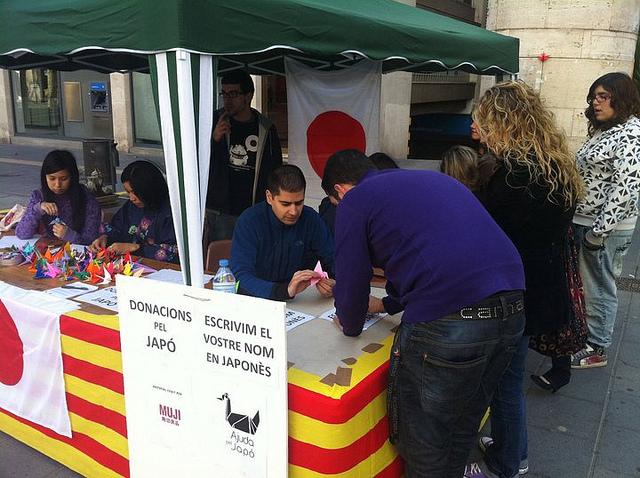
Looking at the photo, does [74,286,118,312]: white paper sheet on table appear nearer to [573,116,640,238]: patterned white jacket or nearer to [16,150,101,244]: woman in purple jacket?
[16,150,101,244]: woman in purple jacket

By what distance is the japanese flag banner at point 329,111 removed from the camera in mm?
4844

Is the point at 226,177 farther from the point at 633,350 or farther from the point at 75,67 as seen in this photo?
the point at 633,350

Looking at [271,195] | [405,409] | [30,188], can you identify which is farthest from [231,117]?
[30,188]

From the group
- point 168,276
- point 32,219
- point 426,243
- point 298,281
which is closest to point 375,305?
point 298,281

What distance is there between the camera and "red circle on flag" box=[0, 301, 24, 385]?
8.86ft

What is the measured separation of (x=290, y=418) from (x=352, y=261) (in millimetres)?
568

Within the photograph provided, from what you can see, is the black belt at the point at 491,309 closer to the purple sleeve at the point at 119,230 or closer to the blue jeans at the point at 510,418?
the blue jeans at the point at 510,418

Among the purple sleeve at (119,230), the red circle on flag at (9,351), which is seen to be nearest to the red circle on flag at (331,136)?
the purple sleeve at (119,230)

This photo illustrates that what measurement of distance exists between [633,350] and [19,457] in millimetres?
3860

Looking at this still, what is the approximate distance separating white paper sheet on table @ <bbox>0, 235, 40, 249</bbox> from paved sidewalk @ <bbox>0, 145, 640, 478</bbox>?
1168mm

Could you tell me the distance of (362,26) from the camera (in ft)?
10.0

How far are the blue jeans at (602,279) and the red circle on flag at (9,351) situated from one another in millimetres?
3126

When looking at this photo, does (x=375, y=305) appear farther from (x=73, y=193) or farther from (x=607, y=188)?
(x=73, y=193)

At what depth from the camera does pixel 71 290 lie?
9.09 feet
